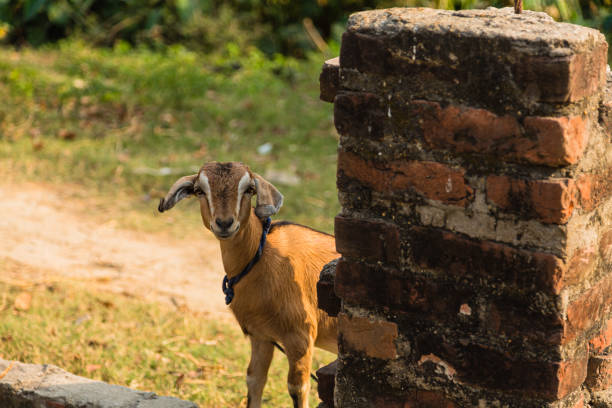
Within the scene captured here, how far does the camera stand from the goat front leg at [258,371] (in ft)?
12.3

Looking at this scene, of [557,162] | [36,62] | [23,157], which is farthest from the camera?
[36,62]

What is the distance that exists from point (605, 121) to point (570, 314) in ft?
1.75

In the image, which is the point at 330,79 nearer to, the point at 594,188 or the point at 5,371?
the point at 594,188

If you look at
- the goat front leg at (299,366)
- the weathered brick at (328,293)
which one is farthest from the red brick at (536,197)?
the goat front leg at (299,366)

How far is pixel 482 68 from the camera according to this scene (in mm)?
1972

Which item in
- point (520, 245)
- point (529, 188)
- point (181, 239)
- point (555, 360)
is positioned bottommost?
point (181, 239)

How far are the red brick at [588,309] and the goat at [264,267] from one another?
1357 mm

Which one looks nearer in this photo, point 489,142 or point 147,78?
point 489,142

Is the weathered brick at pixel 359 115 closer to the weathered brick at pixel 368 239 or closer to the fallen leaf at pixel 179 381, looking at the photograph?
the weathered brick at pixel 368 239

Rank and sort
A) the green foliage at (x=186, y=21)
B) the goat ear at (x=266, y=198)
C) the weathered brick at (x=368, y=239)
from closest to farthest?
1. the weathered brick at (x=368, y=239)
2. the goat ear at (x=266, y=198)
3. the green foliage at (x=186, y=21)

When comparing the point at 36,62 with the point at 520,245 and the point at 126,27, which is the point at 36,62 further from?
the point at 520,245

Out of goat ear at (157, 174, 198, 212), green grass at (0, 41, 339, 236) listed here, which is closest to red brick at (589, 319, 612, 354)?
goat ear at (157, 174, 198, 212)

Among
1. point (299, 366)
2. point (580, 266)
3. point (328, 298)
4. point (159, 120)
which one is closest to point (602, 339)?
point (580, 266)

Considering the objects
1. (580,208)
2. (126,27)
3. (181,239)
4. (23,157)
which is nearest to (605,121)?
(580,208)
